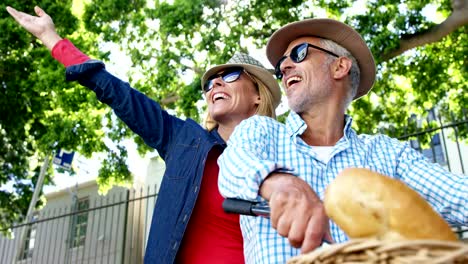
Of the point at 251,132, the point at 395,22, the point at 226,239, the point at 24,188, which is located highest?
the point at 395,22

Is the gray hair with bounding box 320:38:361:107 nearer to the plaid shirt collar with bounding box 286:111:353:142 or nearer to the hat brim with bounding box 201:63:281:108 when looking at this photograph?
the plaid shirt collar with bounding box 286:111:353:142

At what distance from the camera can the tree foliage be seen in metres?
9.43

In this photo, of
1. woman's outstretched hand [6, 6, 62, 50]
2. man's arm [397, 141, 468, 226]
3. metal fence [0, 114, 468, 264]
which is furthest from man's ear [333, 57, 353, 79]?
metal fence [0, 114, 468, 264]

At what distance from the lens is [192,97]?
9.41 meters

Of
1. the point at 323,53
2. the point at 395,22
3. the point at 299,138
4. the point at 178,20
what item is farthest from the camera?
the point at 178,20

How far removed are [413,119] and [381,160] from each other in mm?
9537

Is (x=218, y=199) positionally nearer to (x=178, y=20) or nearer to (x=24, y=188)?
(x=178, y=20)

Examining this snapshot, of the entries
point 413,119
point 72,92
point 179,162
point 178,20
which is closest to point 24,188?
point 72,92

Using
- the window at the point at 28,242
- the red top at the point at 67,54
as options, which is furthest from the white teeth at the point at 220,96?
the window at the point at 28,242

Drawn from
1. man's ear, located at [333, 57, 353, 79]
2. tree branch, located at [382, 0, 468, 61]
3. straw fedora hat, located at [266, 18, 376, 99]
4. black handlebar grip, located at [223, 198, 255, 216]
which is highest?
tree branch, located at [382, 0, 468, 61]

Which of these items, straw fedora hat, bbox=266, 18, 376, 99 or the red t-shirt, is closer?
straw fedora hat, bbox=266, 18, 376, 99

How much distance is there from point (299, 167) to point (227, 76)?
1.85 metres

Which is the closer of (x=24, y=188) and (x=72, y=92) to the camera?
(x=72, y=92)

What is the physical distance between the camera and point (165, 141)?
3268 mm
